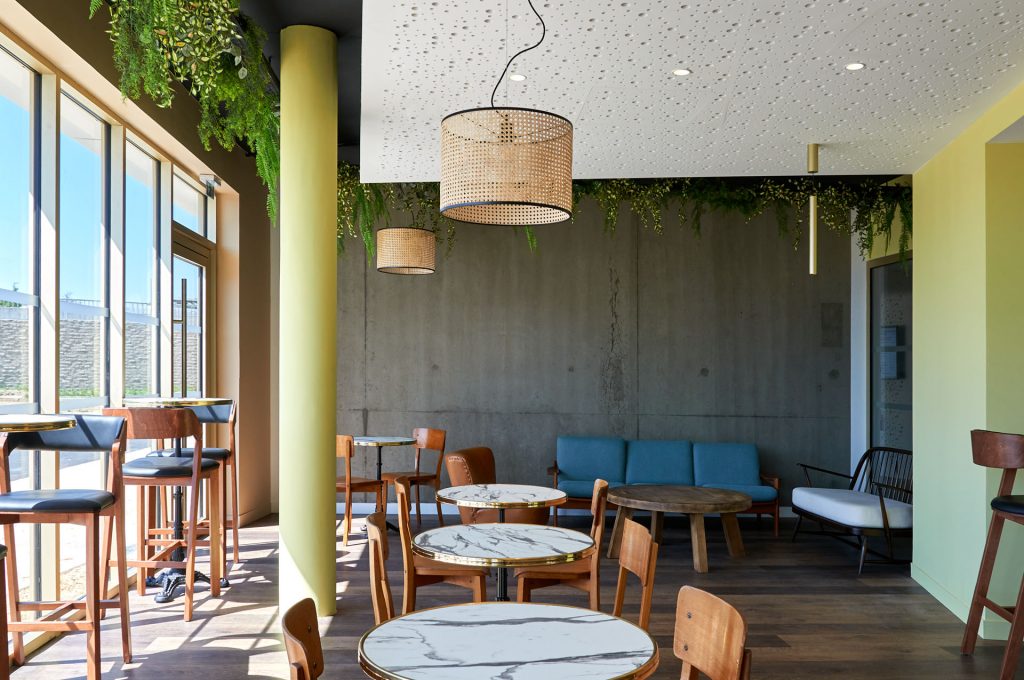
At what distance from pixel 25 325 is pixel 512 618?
3.47 metres

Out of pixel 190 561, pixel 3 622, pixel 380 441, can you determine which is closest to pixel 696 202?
pixel 380 441

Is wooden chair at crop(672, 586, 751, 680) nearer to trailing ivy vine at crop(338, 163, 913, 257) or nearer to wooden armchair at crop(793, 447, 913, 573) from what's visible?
wooden armchair at crop(793, 447, 913, 573)

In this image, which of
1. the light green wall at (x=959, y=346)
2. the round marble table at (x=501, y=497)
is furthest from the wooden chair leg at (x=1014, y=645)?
the round marble table at (x=501, y=497)

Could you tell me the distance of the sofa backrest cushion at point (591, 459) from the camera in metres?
8.12

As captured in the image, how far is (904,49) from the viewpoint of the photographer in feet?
12.6

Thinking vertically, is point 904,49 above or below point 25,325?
above

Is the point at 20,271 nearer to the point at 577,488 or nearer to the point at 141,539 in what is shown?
the point at 141,539

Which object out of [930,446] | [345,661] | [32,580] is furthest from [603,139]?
[32,580]

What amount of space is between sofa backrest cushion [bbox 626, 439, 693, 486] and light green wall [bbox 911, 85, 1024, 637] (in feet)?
7.99

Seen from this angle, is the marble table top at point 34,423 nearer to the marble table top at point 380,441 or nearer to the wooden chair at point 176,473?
the wooden chair at point 176,473

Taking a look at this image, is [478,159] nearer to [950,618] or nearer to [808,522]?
[950,618]

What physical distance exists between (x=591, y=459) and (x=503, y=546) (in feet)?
16.5

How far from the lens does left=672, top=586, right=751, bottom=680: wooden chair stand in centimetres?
194

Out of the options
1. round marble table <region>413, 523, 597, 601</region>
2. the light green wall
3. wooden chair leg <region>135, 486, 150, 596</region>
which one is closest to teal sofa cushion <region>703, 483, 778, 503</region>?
the light green wall
